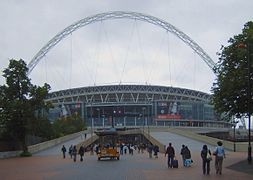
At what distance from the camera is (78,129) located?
12438 centimetres

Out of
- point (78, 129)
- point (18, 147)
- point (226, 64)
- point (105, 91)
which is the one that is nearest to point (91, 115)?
point (105, 91)

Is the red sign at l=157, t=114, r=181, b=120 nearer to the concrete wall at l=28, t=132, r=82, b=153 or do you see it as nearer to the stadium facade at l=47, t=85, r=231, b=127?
Result: the stadium facade at l=47, t=85, r=231, b=127

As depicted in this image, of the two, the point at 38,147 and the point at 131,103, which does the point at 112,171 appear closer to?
the point at 38,147

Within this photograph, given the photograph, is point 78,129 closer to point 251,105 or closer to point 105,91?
point 105,91

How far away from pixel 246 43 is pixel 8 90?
106 feet

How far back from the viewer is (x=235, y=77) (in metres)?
34.9

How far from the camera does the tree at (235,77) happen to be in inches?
1342

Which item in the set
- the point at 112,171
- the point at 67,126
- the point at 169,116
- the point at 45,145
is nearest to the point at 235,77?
the point at 112,171

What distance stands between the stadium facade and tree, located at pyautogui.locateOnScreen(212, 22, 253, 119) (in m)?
122

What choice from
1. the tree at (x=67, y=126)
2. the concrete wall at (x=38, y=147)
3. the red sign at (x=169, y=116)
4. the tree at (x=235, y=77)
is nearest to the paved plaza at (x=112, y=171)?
the tree at (x=235, y=77)

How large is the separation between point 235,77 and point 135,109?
132992 mm

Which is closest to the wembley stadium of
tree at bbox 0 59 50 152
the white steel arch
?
the white steel arch

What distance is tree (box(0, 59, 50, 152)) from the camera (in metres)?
55.2

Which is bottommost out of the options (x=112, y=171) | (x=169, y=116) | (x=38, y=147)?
(x=38, y=147)
